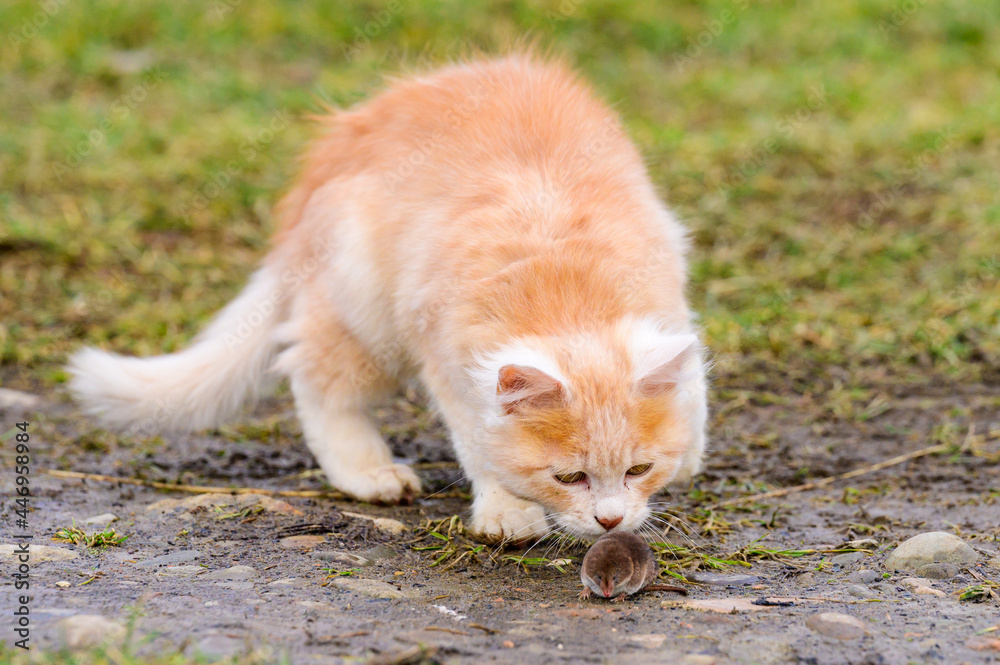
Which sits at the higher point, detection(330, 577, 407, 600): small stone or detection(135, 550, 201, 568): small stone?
detection(135, 550, 201, 568): small stone

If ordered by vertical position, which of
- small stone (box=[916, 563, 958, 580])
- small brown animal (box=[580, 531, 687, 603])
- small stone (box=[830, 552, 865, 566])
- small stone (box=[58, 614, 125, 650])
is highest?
small stone (box=[58, 614, 125, 650])

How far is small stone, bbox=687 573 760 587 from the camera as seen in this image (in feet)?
9.93

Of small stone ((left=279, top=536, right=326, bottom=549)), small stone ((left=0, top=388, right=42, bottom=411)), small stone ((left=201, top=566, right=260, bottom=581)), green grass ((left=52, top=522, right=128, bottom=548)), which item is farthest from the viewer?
small stone ((left=0, top=388, right=42, bottom=411))

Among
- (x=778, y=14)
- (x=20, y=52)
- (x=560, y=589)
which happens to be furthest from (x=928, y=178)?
(x=20, y=52)

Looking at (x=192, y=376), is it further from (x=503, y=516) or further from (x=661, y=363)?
(x=661, y=363)

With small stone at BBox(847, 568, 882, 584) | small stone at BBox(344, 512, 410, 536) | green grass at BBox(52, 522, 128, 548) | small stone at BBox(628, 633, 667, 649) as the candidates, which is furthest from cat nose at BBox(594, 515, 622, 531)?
green grass at BBox(52, 522, 128, 548)

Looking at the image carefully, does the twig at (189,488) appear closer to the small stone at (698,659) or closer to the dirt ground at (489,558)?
the dirt ground at (489,558)

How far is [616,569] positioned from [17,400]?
335cm

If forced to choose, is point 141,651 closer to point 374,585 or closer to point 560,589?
point 374,585

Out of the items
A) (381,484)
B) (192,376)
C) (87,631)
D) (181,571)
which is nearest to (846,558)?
(381,484)

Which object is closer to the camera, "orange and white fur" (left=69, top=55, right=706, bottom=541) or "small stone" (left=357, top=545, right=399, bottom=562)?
"orange and white fur" (left=69, top=55, right=706, bottom=541)

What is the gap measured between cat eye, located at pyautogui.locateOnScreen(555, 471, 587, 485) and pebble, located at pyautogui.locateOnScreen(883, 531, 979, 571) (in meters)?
1.00

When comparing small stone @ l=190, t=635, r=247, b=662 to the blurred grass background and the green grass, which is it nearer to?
the green grass

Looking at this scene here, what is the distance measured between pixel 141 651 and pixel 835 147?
6199mm
